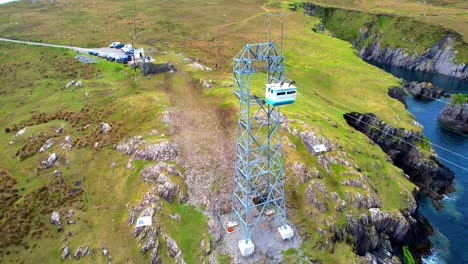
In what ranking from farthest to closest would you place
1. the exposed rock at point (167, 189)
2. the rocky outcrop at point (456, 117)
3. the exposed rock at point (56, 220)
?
the rocky outcrop at point (456, 117), the exposed rock at point (167, 189), the exposed rock at point (56, 220)

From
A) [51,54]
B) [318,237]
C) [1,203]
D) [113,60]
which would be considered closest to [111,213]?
[1,203]

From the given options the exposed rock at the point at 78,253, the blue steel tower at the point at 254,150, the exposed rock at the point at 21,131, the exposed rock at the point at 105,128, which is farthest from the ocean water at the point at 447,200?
the exposed rock at the point at 21,131

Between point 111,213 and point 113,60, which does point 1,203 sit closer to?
point 111,213

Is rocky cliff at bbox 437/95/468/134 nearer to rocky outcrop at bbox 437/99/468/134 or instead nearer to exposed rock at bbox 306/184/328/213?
rocky outcrop at bbox 437/99/468/134

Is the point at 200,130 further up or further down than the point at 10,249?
further up

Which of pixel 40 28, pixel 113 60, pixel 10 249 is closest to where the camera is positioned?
pixel 10 249

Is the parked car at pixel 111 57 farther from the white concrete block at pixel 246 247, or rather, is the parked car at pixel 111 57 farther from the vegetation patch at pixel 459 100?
the vegetation patch at pixel 459 100
